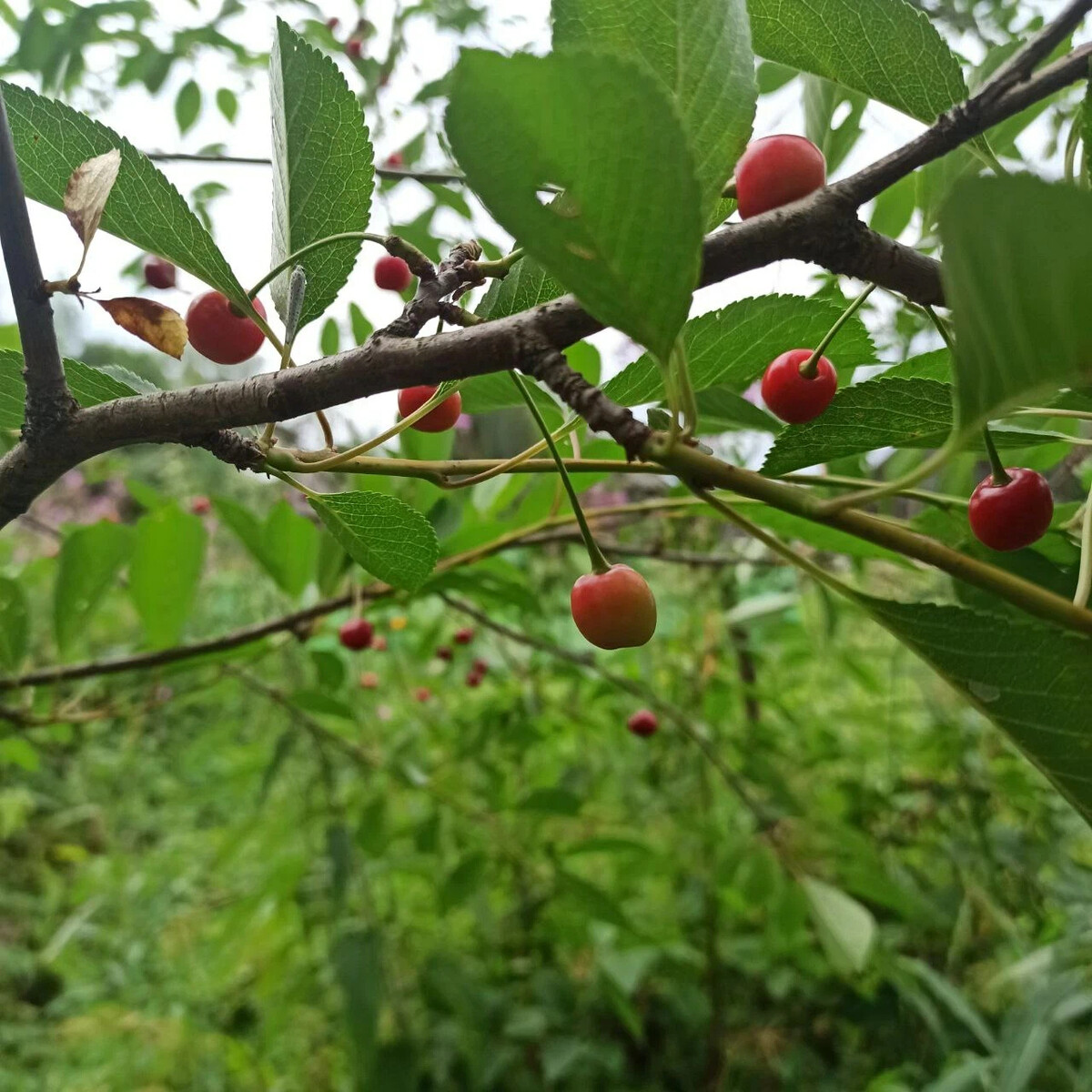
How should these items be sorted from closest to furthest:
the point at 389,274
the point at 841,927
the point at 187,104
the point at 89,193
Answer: the point at 89,193, the point at 389,274, the point at 841,927, the point at 187,104

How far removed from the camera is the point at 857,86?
34cm

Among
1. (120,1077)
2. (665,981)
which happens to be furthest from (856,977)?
(120,1077)

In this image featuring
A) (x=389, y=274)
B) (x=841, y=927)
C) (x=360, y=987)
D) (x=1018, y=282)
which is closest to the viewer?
(x=1018, y=282)

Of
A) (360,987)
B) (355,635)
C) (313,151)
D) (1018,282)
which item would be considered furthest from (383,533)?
(360,987)

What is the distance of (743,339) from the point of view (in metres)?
0.38

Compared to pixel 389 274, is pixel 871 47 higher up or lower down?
higher up

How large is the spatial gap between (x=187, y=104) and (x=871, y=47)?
4.94 ft

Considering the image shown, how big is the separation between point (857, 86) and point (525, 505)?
1.74 feet

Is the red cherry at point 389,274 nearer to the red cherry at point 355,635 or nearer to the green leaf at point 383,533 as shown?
the green leaf at point 383,533

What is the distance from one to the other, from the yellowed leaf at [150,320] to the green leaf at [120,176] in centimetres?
3

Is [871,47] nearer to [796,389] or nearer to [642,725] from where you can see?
[796,389]

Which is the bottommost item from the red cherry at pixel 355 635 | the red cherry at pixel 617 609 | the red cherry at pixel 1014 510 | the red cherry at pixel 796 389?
the red cherry at pixel 355 635

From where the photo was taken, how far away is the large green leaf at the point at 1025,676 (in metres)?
0.28

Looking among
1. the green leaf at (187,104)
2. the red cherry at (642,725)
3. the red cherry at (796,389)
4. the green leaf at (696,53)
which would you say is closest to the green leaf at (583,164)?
the green leaf at (696,53)
